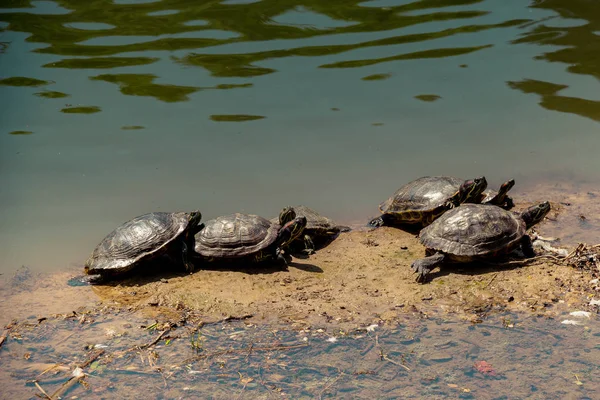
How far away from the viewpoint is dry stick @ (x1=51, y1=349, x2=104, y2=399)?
5.43 meters

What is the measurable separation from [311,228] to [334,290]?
4.56 ft

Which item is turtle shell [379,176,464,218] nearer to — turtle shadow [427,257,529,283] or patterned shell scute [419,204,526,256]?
patterned shell scute [419,204,526,256]

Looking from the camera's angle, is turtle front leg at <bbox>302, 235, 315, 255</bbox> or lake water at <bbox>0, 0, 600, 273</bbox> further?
lake water at <bbox>0, 0, 600, 273</bbox>

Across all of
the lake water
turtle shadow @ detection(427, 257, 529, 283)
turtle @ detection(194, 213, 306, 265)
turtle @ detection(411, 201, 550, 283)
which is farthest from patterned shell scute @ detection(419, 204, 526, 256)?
the lake water

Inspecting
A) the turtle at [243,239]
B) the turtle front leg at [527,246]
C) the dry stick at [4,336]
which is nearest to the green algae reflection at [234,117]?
the turtle at [243,239]

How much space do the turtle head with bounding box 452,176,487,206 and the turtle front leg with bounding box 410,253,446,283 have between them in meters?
1.46

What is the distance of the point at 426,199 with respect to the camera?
28.6ft

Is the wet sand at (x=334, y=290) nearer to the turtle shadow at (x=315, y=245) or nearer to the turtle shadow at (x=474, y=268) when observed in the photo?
the turtle shadow at (x=474, y=268)

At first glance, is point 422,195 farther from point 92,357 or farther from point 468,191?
point 92,357

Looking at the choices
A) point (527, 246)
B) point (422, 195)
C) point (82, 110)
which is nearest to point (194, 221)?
point (422, 195)

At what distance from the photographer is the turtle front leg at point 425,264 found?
7172 millimetres

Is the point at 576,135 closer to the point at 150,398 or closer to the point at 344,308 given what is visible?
the point at 344,308

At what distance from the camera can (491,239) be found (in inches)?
286

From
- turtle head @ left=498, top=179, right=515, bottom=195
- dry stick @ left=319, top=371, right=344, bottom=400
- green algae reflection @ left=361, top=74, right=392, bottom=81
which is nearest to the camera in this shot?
dry stick @ left=319, top=371, right=344, bottom=400
